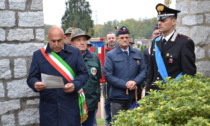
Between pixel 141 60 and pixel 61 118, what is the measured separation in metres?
1.90

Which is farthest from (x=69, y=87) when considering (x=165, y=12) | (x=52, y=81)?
(x=165, y=12)

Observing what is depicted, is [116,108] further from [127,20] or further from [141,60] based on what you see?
[127,20]

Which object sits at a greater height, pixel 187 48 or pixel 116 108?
pixel 187 48

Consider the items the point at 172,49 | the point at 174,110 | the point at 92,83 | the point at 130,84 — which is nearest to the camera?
the point at 174,110

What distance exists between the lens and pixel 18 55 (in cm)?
493

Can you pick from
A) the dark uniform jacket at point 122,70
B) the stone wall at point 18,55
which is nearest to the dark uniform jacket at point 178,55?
the dark uniform jacket at point 122,70

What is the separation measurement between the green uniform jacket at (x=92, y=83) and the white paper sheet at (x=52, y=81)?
1242 millimetres

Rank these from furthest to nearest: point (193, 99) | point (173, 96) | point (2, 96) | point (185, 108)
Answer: point (2, 96) → point (173, 96) → point (193, 99) → point (185, 108)

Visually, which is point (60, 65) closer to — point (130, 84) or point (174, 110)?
point (130, 84)

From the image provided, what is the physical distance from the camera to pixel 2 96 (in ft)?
15.9

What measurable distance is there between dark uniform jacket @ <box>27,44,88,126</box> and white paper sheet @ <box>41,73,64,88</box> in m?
0.19

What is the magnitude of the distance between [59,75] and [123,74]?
57.8 inches

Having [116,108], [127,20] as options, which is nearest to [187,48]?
[116,108]

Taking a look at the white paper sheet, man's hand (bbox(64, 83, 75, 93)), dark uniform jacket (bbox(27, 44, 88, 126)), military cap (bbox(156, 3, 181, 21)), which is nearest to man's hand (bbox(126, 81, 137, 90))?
dark uniform jacket (bbox(27, 44, 88, 126))
